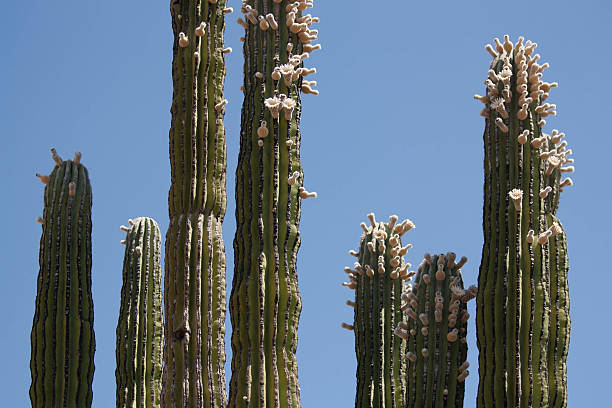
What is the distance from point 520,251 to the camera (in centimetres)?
768

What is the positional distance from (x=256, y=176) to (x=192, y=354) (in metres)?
1.44

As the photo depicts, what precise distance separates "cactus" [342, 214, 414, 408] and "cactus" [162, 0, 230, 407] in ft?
3.61

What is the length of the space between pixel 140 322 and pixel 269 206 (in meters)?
2.46

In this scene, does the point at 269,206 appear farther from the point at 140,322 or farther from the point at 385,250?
the point at 140,322

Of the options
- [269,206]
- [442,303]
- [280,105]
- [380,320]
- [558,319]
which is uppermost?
[280,105]

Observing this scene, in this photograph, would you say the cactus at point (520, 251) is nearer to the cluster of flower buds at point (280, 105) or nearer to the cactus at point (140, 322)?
the cluster of flower buds at point (280, 105)

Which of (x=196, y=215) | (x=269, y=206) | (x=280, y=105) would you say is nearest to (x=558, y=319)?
(x=269, y=206)

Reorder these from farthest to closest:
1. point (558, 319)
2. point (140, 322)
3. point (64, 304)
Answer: point (140, 322) → point (64, 304) → point (558, 319)

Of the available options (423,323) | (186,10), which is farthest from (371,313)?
(186,10)

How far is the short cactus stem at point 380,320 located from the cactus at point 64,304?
7.63ft

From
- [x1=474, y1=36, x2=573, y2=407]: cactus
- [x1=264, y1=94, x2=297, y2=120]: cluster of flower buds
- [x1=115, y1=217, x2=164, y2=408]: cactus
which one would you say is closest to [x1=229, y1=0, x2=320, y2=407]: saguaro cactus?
[x1=264, y1=94, x2=297, y2=120]: cluster of flower buds

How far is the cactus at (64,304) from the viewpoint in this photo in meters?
9.61

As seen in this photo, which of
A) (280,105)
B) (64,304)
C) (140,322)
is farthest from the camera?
(140,322)

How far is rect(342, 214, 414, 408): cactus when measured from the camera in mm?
9031
